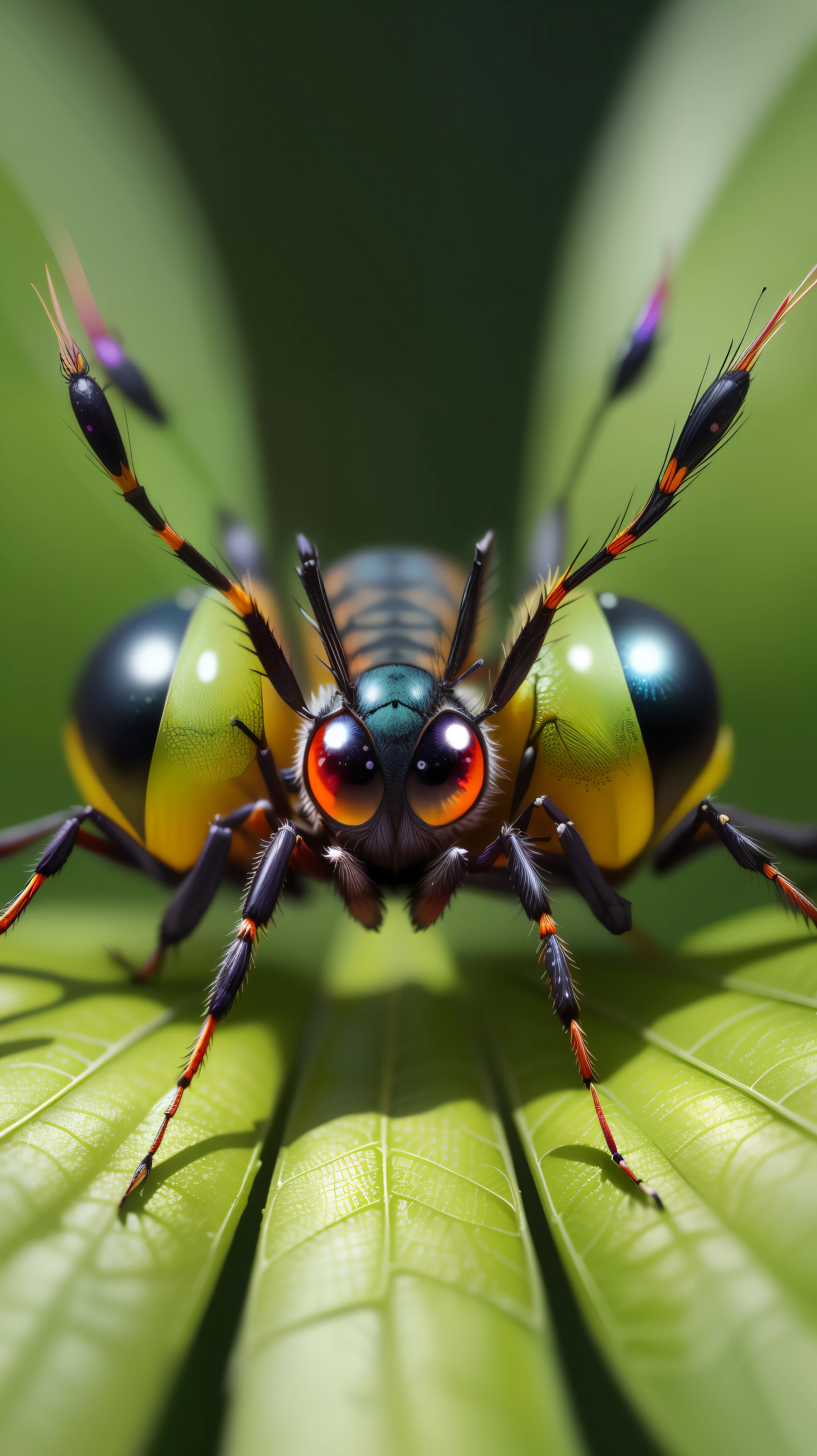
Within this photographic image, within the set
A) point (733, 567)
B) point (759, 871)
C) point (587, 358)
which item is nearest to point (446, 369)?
point (587, 358)

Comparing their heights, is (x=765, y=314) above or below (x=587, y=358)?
below

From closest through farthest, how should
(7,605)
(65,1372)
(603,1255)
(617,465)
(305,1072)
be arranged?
(65,1372)
(603,1255)
(305,1072)
(7,605)
(617,465)

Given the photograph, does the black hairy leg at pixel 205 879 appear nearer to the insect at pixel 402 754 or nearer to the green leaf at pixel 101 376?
the insect at pixel 402 754

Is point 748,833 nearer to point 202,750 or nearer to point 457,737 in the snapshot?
point 457,737

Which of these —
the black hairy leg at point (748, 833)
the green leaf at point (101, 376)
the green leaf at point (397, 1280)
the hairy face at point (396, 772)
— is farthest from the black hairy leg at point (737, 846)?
the green leaf at point (101, 376)

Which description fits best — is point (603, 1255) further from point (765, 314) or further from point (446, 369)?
point (446, 369)

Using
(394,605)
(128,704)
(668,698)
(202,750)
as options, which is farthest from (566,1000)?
(394,605)
